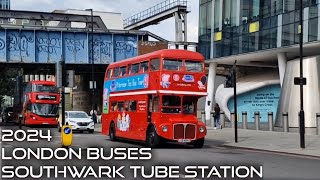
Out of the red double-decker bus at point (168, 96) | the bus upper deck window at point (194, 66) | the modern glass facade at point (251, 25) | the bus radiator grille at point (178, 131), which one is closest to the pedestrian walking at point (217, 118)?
the modern glass facade at point (251, 25)

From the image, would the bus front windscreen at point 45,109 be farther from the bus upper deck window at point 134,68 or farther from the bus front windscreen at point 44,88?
the bus upper deck window at point 134,68

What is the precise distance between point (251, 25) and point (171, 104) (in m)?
21.3

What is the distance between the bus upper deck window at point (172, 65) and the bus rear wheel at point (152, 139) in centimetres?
264

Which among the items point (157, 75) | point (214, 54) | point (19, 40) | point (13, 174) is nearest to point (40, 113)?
point (19, 40)

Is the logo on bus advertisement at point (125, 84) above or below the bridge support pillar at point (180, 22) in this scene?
below

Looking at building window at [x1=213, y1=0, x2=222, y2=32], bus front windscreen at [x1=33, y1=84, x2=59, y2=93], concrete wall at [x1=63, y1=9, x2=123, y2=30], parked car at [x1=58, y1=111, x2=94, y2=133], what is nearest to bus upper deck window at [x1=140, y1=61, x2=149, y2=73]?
parked car at [x1=58, y1=111, x2=94, y2=133]

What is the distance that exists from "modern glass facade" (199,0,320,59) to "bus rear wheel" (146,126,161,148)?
1599cm

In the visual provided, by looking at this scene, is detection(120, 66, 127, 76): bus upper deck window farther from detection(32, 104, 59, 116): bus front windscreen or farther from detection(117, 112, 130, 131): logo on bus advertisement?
detection(32, 104, 59, 116): bus front windscreen

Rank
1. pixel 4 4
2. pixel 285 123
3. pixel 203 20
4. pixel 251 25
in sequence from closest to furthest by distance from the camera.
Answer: pixel 285 123, pixel 251 25, pixel 203 20, pixel 4 4

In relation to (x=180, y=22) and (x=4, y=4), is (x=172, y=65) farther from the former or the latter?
(x=4, y=4)

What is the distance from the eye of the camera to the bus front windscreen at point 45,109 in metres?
47.0

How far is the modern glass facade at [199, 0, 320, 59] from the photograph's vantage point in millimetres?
36097

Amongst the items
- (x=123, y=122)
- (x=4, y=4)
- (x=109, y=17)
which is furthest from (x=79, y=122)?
(x=4, y=4)

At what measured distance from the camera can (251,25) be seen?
138 feet
